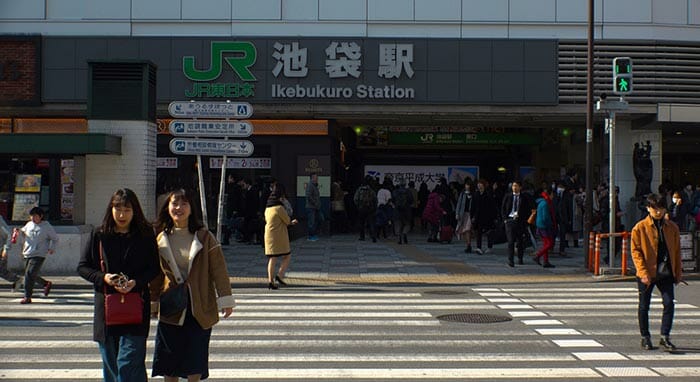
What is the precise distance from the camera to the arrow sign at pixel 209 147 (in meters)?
14.9

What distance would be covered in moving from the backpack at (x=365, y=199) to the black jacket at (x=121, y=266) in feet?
56.1

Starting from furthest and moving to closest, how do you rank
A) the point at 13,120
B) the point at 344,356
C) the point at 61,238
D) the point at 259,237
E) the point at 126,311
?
the point at 13,120, the point at 259,237, the point at 61,238, the point at 344,356, the point at 126,311

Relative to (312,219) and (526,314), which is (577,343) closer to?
(526,314)

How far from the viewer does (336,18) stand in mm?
23953

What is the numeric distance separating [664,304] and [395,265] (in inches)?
363

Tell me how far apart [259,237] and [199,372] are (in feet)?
57.2

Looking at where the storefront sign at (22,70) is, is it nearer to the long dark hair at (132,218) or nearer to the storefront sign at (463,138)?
the storefront sign at (463,138)

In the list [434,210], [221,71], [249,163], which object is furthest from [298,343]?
[249,163]

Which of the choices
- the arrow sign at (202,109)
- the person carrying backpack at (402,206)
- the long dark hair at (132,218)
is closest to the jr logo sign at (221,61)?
the person carrying backpack at (402,206)

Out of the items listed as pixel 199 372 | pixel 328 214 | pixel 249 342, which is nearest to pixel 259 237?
pixel 328 214

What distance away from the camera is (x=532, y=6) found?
944 inches

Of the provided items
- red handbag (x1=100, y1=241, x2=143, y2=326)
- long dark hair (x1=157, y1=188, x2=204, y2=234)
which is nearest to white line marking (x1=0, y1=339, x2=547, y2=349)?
long dark hair (x1=157, y1=188, x2=204, y2=234)

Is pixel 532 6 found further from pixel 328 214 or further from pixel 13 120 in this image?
pixel 13 120

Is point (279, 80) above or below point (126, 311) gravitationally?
above
